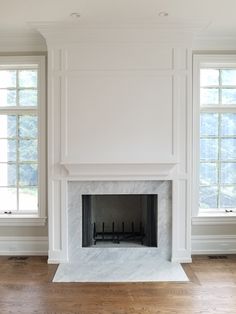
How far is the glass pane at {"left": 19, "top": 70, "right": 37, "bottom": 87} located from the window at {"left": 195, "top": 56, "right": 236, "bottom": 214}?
7.19ft

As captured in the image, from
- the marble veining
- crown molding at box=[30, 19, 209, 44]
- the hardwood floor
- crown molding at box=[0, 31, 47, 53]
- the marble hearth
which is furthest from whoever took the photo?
crown molding at box=[0, 31, 47, 53]

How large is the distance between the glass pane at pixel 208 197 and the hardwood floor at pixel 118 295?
36.1 inches

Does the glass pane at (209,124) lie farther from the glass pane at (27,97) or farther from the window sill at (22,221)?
the window sill at (22,221)

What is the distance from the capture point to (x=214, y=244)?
420 centimetres

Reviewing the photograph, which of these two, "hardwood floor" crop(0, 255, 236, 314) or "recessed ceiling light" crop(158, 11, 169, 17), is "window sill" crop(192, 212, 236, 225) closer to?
"hardwood floor" crop(0, 255, 236, 314)

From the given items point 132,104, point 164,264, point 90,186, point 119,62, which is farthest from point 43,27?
point 164,264

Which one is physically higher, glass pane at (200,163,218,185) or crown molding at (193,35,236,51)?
crown molding at (193,35,236,51)

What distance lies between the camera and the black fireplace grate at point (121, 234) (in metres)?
4.16

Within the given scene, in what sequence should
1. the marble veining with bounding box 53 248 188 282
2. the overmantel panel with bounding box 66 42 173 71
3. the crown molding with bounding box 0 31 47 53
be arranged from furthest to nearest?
the crown molding with bounding box 0 31 47 53
the overmantel panel with bounding box 66 42 173 71
the marble veining with bounding box 53 248 188 282

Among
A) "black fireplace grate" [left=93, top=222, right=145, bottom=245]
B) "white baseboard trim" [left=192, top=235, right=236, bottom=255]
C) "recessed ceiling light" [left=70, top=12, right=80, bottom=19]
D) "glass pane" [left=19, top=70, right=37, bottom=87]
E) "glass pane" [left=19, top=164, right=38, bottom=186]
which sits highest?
"recessed ceiling light" [left=70, top=12, right=80, bottom=19]

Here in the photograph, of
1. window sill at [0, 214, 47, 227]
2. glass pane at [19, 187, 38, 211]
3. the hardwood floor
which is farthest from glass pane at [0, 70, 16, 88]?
the hardwood floor

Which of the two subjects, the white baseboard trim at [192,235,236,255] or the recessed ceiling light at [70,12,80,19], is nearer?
the recessed ceiling light at [70,12,80,19]

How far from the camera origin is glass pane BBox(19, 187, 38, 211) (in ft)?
14.2

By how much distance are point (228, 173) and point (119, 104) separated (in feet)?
5.82
